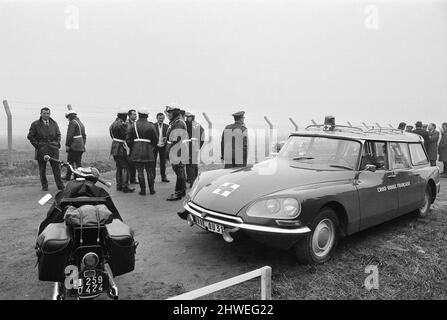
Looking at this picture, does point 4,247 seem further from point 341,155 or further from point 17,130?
point 17,130

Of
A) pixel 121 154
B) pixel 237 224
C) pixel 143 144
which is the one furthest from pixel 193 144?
pixel 237 224

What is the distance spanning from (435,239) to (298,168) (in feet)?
7.26

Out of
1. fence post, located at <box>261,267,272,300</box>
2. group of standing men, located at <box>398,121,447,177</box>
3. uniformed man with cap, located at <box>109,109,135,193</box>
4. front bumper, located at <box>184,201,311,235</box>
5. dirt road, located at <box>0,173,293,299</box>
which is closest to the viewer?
Answer: fence post, located at <box>261,267,272,300</box>

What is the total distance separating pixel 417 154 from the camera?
628cm

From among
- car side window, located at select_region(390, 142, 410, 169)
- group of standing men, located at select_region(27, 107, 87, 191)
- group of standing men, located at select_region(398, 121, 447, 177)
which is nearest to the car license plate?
car side window, located at select_region(390, 142, 410, 169)

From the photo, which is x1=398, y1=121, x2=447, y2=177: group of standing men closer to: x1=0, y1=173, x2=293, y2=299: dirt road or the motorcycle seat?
x1=0, y1=173, x2=293, y2=299: dirt road

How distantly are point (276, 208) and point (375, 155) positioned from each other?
198cm

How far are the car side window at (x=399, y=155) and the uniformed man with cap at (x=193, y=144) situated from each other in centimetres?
408

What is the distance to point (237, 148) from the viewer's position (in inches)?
320

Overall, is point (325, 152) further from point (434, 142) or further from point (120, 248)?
point (434, 142)

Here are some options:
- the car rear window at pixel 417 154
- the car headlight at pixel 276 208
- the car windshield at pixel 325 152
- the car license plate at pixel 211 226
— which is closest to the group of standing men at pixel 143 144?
the car windshield at pixel 325 152

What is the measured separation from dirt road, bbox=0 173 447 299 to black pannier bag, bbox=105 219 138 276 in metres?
0.57

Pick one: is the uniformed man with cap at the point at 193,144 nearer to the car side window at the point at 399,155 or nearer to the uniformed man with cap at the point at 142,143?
the uniformed man with cap at the point at 142,143

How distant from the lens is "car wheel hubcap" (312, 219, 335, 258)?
13.7 ft
